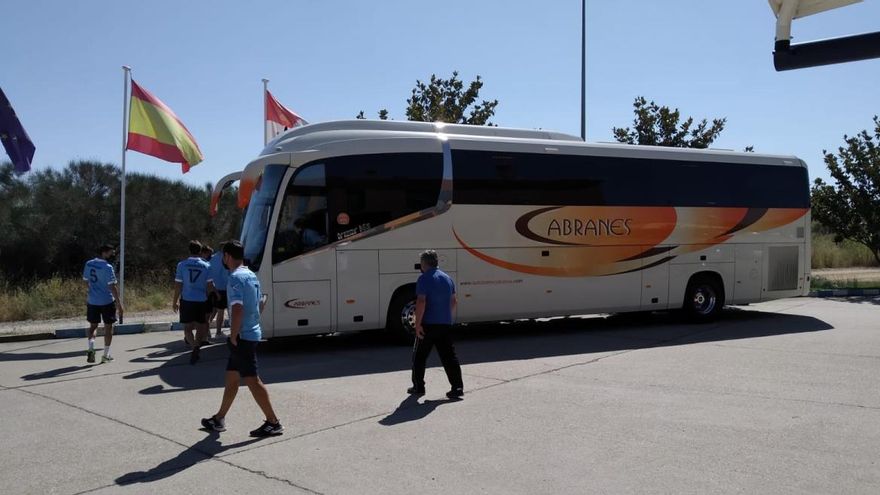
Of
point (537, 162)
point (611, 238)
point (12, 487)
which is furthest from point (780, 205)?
point (12, 487)

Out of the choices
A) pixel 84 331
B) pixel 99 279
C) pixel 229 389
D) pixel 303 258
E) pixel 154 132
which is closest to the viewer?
pixel 229 389

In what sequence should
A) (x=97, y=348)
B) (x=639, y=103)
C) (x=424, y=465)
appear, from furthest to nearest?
1. (x=639, y=103)
2. (x=97, y=348)
3. (x=424, y=465)

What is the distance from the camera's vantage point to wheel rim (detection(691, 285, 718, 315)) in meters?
15.5

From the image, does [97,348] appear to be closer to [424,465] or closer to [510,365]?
[510,365]

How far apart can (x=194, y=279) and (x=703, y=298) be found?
10454mm

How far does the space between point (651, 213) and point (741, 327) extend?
303 centimetres

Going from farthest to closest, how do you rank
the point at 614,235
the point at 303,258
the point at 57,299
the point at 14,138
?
the point at 57,299 < the point at 14,138 < the point at 614,235 < the point at 303,258

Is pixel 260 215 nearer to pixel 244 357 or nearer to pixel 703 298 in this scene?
pixel 244 357

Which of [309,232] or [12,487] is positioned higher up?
[309,232]

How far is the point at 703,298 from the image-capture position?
1570 centimetres

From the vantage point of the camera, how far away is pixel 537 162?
13586 millimetres

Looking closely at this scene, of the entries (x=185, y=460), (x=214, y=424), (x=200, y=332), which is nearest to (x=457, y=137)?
(x=200, y=332)

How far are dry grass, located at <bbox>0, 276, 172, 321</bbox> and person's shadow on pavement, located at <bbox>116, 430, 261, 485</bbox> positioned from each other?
43.2ft

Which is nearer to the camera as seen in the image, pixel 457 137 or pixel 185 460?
pixel 185 460
